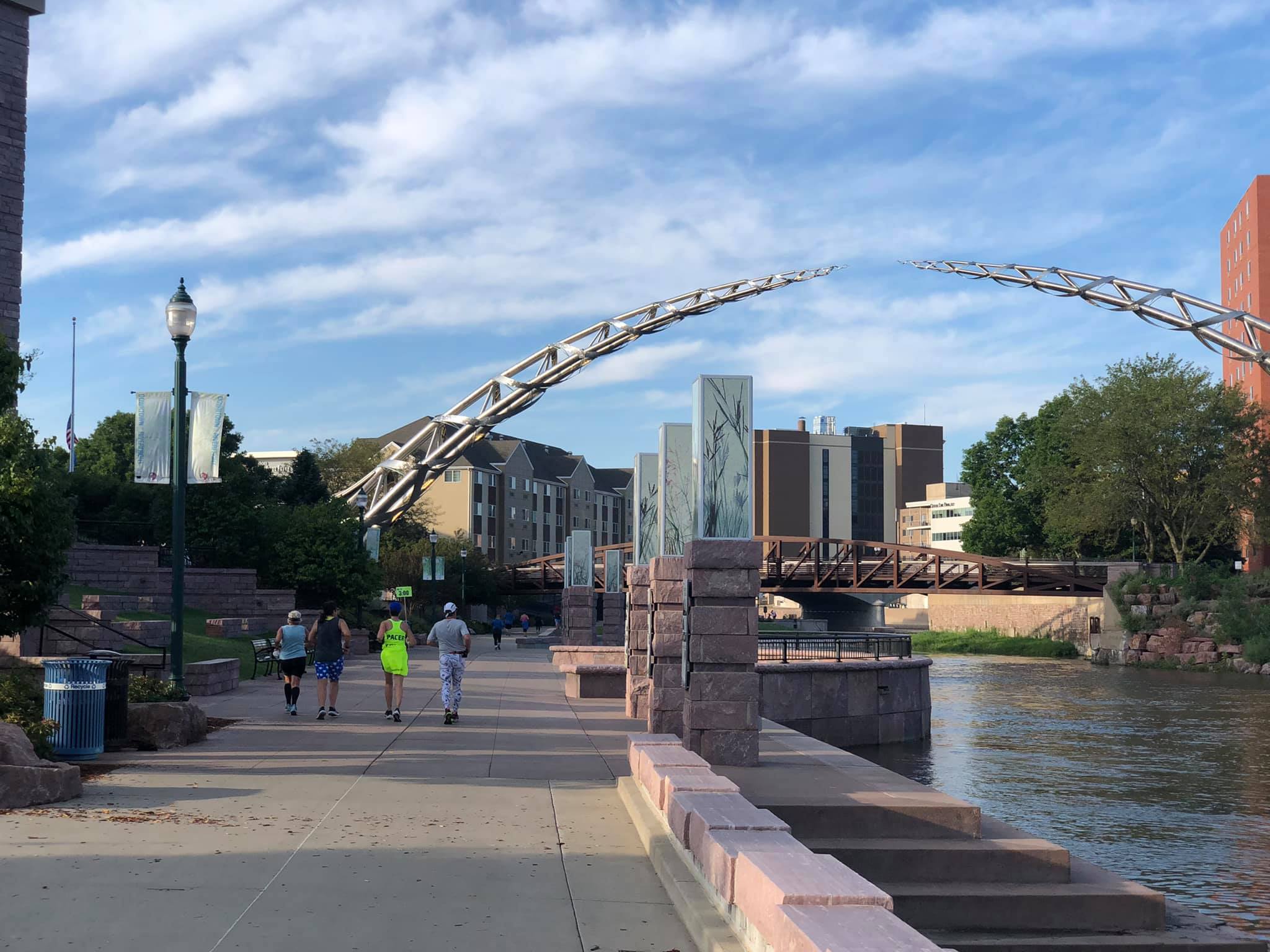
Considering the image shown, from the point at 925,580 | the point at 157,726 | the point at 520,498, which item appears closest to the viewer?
the point at 157,726

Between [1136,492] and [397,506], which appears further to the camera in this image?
[397,506]

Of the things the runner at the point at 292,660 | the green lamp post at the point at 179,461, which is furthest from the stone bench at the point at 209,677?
the green lamp post at the point at 179,461

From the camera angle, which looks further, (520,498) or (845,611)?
(520,498)

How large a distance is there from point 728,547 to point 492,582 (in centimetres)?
7713

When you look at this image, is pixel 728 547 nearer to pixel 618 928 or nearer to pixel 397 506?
pixel 618 928

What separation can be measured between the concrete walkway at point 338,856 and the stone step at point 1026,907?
228 centimetres

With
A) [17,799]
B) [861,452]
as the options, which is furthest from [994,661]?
[861,452]

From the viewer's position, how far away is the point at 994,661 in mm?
70938

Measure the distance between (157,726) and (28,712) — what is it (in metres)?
1.57

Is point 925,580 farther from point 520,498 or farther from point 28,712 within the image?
point 28,712

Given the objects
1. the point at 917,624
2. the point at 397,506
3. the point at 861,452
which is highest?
the point at 861,452

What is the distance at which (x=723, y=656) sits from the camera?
13.1 metres

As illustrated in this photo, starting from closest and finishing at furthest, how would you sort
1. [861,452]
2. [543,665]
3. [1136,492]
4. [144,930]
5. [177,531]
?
1. [144,930]
2. [177,531]
3. [543,665]
4. [1136,492]
5. [861,452]

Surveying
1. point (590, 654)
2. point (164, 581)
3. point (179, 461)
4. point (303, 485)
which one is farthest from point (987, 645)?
point (179, 461)
